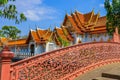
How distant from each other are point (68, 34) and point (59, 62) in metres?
25.1

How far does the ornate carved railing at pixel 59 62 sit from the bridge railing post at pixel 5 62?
25 cm

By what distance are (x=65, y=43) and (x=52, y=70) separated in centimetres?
2165

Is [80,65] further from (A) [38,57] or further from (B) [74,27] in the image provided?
(B) [74,27]

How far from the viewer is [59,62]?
8.11 meters

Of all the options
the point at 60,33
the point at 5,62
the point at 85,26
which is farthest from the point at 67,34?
the point at 5,62

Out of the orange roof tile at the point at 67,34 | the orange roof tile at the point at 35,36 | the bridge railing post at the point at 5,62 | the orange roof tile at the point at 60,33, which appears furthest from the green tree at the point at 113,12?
the bridge railing post at the point at 5,62

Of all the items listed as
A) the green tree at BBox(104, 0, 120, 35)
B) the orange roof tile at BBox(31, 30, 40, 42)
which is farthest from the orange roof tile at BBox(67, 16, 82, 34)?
the green tree at BBox(104, 0, 120, 35)

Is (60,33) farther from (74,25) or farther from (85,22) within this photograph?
(85,22)

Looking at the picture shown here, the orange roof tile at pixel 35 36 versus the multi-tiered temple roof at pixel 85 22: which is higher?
the multi-tiered temple roof at pixel 85 22

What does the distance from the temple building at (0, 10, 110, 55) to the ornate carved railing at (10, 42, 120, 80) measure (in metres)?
19.4

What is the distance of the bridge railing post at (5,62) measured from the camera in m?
6.16

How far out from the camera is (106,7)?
20.6 meters

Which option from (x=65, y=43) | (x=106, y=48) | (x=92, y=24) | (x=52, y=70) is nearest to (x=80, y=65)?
(x=52, y=70)

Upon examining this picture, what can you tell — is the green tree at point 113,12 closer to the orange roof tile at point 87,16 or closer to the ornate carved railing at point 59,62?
the ornate carved railing at point 59,62
